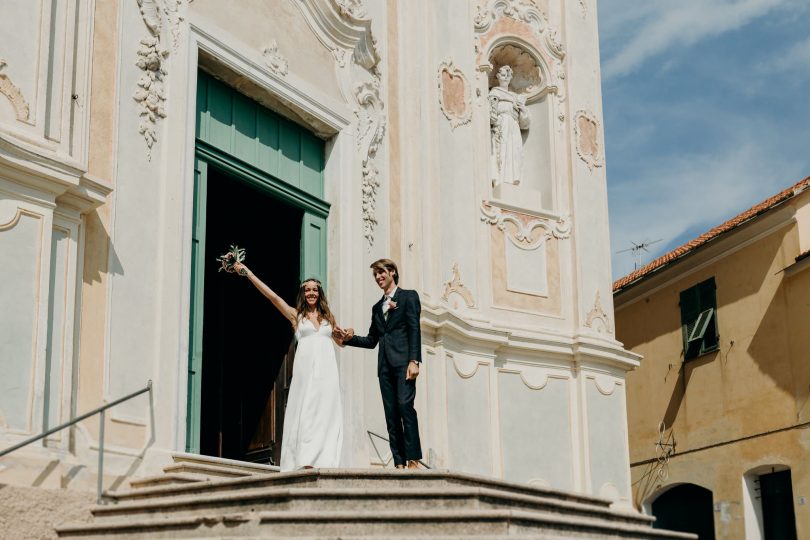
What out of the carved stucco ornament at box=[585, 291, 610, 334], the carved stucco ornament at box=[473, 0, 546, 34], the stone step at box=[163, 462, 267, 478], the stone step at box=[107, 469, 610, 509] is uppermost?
the carved stucco ornament at box=[473, 0, 546, 34]

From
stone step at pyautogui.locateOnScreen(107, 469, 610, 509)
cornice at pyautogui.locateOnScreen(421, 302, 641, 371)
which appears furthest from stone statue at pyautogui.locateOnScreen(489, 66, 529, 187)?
A: stone step at pyautogui.locateOnScreen(107, 469, 610, 509)

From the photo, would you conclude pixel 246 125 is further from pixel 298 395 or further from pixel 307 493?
pixel 307 493

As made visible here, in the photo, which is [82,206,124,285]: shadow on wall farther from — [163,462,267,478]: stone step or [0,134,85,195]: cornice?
[163,462,267,478]: stone step

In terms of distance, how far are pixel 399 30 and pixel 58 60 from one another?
6.14m

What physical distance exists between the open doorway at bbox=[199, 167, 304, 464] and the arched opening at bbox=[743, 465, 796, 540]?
31.1ft

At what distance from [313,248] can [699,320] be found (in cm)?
1030

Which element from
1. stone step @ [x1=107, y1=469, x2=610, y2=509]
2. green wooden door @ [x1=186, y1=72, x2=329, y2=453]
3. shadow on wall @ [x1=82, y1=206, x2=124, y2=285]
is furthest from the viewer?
green wooden door @ [x1=186, y1=72, x2=329, y2=453]

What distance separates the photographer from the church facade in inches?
427

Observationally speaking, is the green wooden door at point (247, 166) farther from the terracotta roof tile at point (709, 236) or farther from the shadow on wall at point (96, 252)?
the terracotta roof tile at point (709, 236)

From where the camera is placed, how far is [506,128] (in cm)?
→ 1758

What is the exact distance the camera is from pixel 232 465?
464 inches

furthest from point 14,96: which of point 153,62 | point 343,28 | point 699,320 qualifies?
point 699,320

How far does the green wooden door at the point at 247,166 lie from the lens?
12.5 m

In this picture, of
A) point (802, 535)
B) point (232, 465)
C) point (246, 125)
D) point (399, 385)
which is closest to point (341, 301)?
point (246, 125)
